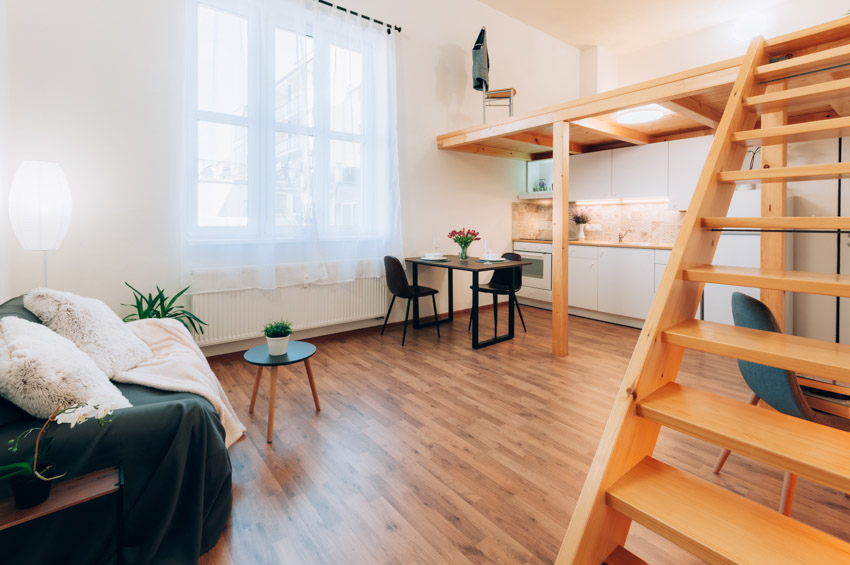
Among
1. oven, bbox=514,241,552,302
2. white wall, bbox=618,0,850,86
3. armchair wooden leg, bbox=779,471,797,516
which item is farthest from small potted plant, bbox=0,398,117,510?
white wall, bbox=618,0,850,86

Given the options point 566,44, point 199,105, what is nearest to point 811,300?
point 566,44

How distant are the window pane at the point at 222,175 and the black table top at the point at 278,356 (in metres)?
1.56

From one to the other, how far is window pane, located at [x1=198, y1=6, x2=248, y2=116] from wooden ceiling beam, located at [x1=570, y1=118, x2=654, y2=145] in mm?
2974

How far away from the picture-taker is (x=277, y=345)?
242 cm

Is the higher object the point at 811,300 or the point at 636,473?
the point at 811,300

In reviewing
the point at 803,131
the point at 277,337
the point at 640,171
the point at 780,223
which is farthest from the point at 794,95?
the point at 640,171

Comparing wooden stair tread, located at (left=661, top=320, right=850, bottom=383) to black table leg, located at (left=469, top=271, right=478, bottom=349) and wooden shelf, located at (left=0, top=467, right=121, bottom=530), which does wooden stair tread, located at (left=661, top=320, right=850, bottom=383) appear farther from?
black table leg, located at (left=469, top=271, right=478, bottom=349)

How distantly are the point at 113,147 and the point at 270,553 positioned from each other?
3112mm

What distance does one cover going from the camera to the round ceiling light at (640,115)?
3853 millimetres

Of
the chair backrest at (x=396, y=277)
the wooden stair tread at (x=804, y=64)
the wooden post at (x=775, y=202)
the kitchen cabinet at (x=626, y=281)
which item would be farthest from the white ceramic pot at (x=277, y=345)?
the kitchen cabinet at (x=626, y=281)

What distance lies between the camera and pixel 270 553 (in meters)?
1.54

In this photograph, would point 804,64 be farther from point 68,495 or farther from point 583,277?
point 583,277

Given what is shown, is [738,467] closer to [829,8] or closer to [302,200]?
[302,200]

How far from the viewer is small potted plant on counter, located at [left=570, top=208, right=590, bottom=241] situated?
5.83 metres
